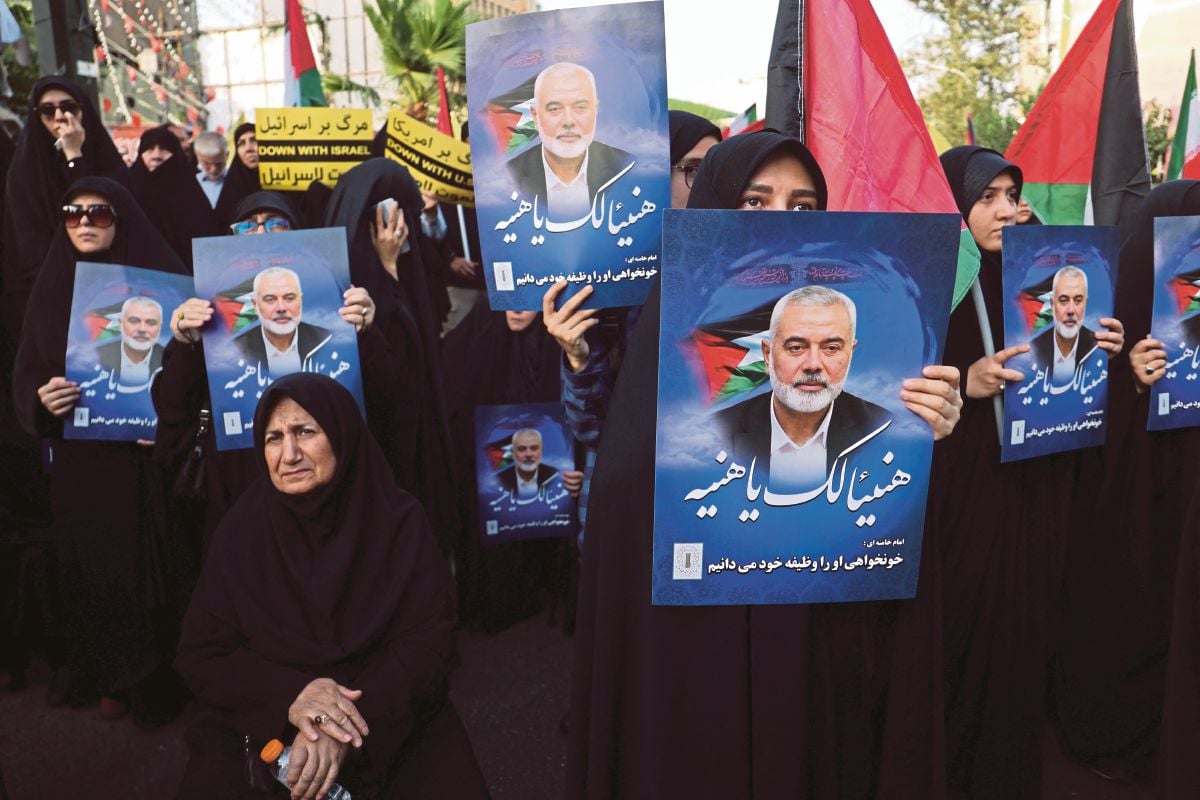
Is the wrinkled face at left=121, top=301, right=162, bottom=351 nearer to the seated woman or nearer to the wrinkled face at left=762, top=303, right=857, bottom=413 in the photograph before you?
the seated woman

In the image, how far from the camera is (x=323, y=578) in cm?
232

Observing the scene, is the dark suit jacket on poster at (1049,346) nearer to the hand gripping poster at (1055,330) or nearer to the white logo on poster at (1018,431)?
the hand gripping poster at (1055,330)

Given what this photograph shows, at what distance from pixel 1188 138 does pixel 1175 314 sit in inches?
90.3

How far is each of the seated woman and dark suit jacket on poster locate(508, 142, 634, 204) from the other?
977 millimetres

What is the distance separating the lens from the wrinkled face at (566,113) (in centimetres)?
175

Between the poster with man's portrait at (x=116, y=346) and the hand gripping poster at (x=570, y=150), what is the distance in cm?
192

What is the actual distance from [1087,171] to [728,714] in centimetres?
325

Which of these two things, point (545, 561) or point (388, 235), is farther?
point (545, 561)

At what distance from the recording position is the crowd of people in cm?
160

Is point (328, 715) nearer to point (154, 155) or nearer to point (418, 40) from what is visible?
point (154, 155)

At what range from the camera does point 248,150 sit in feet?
19.4

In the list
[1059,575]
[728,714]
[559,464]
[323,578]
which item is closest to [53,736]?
[323,578]

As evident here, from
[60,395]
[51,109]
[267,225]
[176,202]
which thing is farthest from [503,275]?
[176,202]

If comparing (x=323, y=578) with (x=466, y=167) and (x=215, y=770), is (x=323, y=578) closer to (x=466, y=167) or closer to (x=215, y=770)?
(x=215, y=770)
